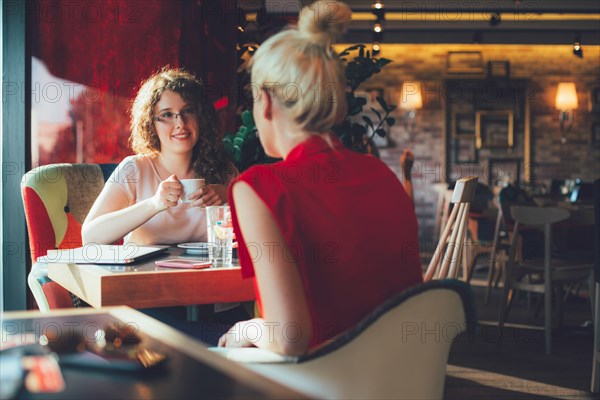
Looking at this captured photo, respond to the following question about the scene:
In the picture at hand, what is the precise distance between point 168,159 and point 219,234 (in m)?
0.86

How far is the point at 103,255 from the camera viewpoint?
6.51 ft

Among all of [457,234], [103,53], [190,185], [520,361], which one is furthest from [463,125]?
[190,185]

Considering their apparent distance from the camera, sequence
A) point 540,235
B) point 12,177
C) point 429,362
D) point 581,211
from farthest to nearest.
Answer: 1. point 540,235
2. point 581,211
3. point 12,177
4. point 429,362

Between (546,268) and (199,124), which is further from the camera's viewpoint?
(546,268)

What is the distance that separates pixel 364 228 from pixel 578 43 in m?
8.15

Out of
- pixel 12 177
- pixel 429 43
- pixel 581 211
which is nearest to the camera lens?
pixel 12 177

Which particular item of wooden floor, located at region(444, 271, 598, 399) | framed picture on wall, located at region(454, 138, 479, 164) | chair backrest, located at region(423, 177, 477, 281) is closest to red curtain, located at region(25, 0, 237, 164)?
chair backrest, located at region(423, 177, 477, 281)

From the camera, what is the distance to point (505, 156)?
10.1 metres

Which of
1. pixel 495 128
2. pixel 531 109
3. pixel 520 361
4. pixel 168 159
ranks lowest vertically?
pixel 520 361

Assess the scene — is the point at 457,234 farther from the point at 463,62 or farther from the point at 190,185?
the point at 463,62

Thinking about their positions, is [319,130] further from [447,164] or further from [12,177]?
[447,164]

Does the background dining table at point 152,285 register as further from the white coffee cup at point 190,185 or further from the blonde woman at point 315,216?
the blonde woman at point 315,216

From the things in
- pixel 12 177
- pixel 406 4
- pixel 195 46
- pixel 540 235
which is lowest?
pixel 540 235

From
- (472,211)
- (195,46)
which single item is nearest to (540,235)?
(472,211)
